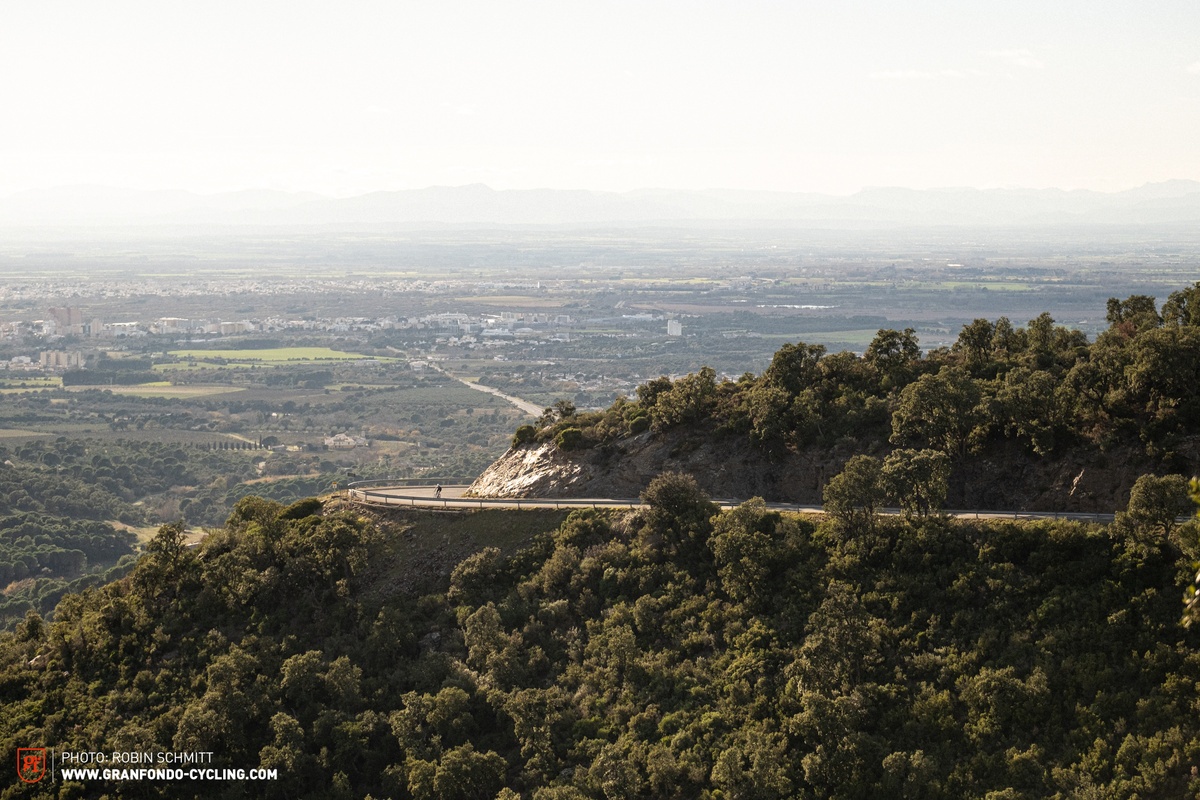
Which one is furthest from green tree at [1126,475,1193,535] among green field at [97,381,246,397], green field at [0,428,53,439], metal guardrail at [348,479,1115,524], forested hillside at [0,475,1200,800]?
green field at [97,381,246,397]

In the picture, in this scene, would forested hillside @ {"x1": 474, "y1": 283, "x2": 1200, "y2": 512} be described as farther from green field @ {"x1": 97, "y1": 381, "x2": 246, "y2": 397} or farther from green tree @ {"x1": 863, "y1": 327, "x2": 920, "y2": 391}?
green field @ {"x1": 97, "y1": 381, "x2": 246, "y2": 397}

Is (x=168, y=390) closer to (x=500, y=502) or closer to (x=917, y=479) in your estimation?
(x=500, y=502)

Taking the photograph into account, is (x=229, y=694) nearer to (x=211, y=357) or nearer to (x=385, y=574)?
(x=385, y=574)

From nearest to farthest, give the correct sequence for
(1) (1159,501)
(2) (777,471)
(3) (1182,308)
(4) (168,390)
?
(1) (1159,501)
(2) (777,471)
(3) (1182,308)
(4) (168,390)

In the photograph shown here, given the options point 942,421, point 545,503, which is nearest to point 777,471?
point 942,421

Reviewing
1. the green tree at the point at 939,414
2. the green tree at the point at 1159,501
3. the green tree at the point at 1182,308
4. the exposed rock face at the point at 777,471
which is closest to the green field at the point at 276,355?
the exposed rock face at the point at 777,471

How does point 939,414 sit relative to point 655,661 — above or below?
above
